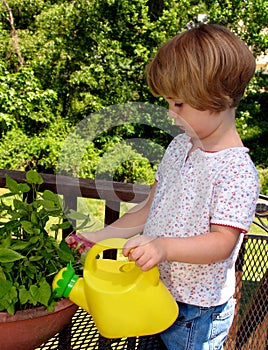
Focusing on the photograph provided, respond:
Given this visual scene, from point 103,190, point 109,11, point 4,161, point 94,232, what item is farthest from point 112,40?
point 94,232

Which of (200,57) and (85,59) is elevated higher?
(200,57)

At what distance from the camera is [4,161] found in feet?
22.2

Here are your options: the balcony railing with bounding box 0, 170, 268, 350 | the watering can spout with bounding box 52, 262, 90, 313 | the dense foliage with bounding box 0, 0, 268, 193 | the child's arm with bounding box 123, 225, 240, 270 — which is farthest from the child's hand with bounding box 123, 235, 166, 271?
the dense foliage with bounding box 0, 0, 268, 193

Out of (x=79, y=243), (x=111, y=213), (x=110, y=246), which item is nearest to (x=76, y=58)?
(x=111, y=213)

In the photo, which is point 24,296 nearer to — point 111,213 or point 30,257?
point 30,257

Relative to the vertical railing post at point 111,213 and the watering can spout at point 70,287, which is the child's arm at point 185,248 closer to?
the watering can spout at point 70,287

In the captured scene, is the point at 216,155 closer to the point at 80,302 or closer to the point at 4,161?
the point at 80,302

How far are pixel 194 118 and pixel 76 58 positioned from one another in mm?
6302

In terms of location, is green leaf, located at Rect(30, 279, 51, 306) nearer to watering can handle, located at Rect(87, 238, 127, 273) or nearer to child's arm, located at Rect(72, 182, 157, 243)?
watering can handle, located at Rect(87, 238, 127, 273)

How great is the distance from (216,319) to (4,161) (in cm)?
584

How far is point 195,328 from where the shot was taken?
1173 millimetres

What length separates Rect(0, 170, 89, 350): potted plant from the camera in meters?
1.02

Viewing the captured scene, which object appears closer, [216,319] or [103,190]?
[216,319]

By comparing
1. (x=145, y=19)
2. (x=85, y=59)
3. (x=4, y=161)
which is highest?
(x=145, y=19)
